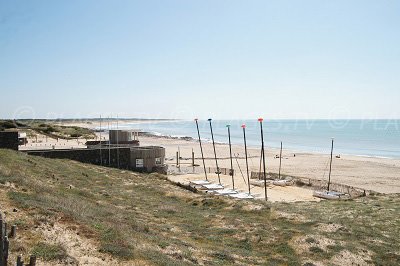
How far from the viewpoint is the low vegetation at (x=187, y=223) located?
14.0 m

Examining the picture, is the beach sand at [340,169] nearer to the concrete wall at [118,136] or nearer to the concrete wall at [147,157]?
the concrete wall at [147,157]

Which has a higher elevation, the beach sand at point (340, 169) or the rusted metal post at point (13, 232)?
the rusted metal post at point (13, 232)

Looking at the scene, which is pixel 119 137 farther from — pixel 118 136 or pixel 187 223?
pixel 187 223

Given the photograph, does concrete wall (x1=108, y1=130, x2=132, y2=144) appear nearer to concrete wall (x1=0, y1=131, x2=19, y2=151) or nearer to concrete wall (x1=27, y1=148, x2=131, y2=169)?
concrete wall (x1=27, y1=148, x2=131, y2=169)

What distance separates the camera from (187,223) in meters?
20.6

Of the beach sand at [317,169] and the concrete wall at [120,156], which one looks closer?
the concrete wall at [120,156]

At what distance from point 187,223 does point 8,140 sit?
847 inches

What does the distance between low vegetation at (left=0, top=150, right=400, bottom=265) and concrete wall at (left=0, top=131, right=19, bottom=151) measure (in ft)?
20.2

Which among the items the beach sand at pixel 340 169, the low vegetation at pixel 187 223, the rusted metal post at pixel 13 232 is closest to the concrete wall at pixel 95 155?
the low vegetation at pixel 187 223

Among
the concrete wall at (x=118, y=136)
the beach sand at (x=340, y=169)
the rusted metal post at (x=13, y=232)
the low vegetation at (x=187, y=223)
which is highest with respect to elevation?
the concrete wall at (x=118, y=136)

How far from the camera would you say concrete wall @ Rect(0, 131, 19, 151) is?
3419 centimetres

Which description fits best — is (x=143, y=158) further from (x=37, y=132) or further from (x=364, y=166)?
(x=37, y=132)

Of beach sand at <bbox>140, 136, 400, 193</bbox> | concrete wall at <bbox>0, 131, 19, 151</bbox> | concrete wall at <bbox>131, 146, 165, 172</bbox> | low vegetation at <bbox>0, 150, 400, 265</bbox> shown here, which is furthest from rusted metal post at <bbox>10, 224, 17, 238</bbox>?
beach sand at <bbox>140, 136, 400, 193</bbox>

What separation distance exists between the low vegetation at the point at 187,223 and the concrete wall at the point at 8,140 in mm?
6144
